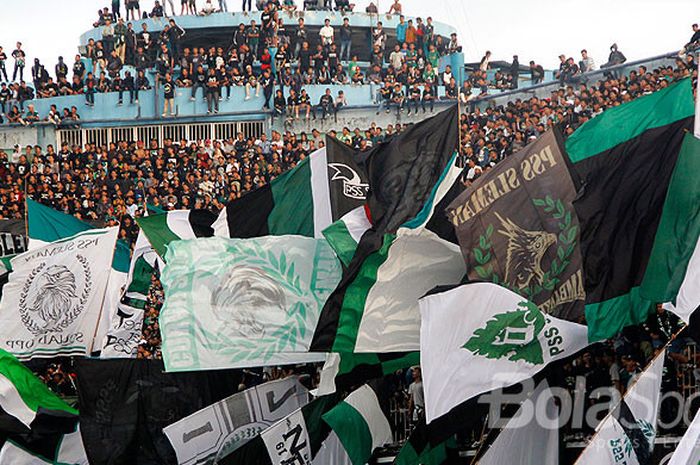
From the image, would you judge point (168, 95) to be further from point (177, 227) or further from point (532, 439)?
point (532, 439)

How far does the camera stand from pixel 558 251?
514 inches

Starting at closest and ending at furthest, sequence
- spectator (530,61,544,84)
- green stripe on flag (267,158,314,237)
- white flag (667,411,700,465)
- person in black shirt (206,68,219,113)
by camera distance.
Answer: white flag (667,411,700,465) < green stripe on flag (267,158,314,237) < spectator (530,61,544,84) < person in black shirt (206,68,219,113)

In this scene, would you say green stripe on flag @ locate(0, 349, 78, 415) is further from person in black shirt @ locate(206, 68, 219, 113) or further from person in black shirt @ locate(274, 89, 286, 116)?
person in black shirt @ locate(206, 68, 219, 113)

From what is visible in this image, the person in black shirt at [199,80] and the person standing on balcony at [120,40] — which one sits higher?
the person standing on balcony at [120,40]

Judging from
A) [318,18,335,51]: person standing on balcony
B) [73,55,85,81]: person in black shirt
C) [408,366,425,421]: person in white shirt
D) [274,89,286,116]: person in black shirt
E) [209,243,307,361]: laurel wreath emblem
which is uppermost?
[318,18,335,51]: person standing on balcony

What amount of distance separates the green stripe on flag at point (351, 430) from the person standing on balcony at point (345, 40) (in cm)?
2448

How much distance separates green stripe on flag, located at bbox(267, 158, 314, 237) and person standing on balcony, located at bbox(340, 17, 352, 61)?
21.5 meters

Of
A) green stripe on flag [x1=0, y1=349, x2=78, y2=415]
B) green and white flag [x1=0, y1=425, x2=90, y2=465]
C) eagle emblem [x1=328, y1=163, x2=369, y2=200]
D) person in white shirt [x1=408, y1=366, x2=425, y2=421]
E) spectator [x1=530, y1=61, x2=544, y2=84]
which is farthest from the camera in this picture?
spectator [x1=530, y1=61, x2=544, y2=84]

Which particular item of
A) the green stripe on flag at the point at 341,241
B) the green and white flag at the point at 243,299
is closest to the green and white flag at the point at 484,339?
the green stripe on flag at the point at 341,241

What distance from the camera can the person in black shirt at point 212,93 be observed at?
3634 cm

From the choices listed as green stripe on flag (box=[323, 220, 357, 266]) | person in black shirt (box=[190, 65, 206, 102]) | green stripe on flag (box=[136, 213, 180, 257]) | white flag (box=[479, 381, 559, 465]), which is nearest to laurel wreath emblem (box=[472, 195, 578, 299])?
white flag (box=[479, 381, 559, 465])

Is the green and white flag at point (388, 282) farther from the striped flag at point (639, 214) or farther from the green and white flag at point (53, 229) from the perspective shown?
the green and white flag at point (53, 229)

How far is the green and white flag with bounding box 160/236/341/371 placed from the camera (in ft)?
49.1

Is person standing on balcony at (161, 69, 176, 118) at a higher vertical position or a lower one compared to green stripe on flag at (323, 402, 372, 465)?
higher
